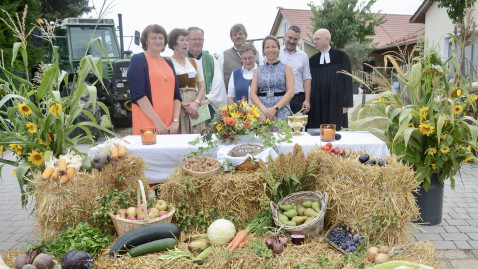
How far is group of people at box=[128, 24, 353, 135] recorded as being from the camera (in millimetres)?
4113

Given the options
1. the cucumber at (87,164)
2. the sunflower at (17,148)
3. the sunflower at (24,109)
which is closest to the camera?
the cucumber at (87,164)

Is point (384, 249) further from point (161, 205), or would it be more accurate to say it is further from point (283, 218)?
point (161, 205)

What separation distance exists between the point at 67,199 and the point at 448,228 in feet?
11.6

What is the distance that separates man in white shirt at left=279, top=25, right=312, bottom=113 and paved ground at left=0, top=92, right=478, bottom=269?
6.96ft

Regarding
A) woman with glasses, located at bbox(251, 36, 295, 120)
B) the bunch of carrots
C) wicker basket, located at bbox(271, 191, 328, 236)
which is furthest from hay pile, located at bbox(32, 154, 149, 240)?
woman with glasses, located at bbox(251, 36, 295, 120)

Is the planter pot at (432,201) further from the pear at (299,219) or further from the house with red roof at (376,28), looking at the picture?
the house with red roof at (376,28)

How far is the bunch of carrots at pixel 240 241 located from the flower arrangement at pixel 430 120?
1559 mm

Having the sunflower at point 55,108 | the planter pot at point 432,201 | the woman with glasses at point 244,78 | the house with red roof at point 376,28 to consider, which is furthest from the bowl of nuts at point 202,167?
the house with red roof at point 376,28

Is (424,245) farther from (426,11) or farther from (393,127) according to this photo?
(426,11)

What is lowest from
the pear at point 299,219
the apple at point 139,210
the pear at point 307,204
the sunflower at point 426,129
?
the pear at point 299,219

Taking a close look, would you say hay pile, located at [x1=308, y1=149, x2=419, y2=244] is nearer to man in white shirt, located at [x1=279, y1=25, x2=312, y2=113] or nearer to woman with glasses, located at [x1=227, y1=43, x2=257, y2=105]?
woman with glasses, located at [x1=227, y1=43, x2=257, y2=105]

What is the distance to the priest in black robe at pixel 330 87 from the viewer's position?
528 cm

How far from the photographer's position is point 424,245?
96.9 inches

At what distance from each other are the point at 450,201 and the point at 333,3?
2100 cm
